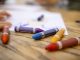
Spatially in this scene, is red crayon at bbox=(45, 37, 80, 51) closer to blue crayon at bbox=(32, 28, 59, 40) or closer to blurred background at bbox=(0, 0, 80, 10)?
blue crayon at bbox=(32, 28, 59, 40)

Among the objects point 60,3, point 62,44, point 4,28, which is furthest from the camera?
A: point 60,3

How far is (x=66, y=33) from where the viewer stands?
0.68m

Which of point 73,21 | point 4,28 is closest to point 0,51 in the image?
point 4,28

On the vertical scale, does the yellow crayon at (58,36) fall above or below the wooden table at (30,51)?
above

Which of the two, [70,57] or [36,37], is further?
[36,37]

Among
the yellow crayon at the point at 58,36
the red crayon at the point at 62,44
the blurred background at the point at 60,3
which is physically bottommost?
the red crayon at the point at 62,44

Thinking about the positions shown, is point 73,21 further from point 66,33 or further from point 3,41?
point 3,41

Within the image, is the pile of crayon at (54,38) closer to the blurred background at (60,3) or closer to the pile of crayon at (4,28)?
the pile of crayon at (4,28)

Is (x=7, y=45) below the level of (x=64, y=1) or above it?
below

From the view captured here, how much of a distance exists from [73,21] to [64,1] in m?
0.66

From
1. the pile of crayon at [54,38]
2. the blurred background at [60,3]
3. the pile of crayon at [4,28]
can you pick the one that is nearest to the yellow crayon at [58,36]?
the pile of crayon at [54,38]

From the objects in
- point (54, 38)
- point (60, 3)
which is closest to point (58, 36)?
point (54, 38)

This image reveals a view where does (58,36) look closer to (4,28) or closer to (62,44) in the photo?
(62,44)

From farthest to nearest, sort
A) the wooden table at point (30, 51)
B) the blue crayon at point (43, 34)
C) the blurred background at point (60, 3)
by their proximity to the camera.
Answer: the blurred background at point (60, 3), the blue crayon at point (43, 34), the wooden table at point (30, 51)
